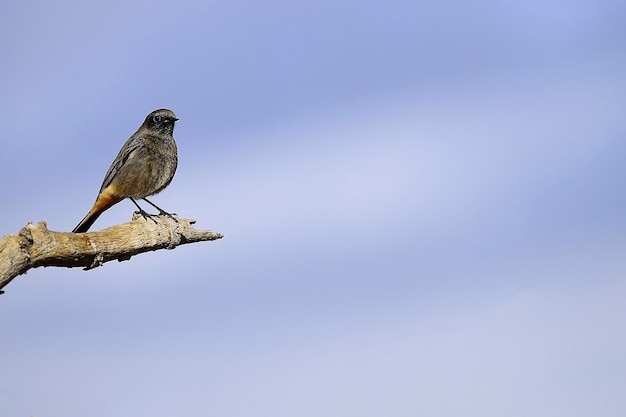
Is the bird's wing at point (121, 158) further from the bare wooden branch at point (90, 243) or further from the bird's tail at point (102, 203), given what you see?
the bare wooden branch at point (90, 243)

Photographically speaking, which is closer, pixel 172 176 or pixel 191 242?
pixel 191 242

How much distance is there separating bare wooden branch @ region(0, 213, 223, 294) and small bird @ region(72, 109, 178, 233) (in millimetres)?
785

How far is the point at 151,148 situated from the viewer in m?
12.7

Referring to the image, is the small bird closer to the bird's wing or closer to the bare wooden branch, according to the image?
the bird's wing

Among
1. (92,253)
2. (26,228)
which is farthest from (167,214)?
(26,228)

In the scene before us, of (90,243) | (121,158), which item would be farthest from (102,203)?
(90,243)

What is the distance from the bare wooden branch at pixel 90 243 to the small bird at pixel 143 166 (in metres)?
0.79

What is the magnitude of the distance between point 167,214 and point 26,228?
10.6 ft

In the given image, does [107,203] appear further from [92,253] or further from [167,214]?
[92,253]

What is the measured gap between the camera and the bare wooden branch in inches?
333

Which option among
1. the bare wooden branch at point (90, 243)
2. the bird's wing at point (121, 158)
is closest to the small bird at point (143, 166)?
the bird's wing at point (121, 158)

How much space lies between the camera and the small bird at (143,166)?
40.8 ft

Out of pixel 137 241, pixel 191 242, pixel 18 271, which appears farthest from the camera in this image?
pixel 191 242

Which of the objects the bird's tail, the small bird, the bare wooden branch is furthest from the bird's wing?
the bare wooden branch
